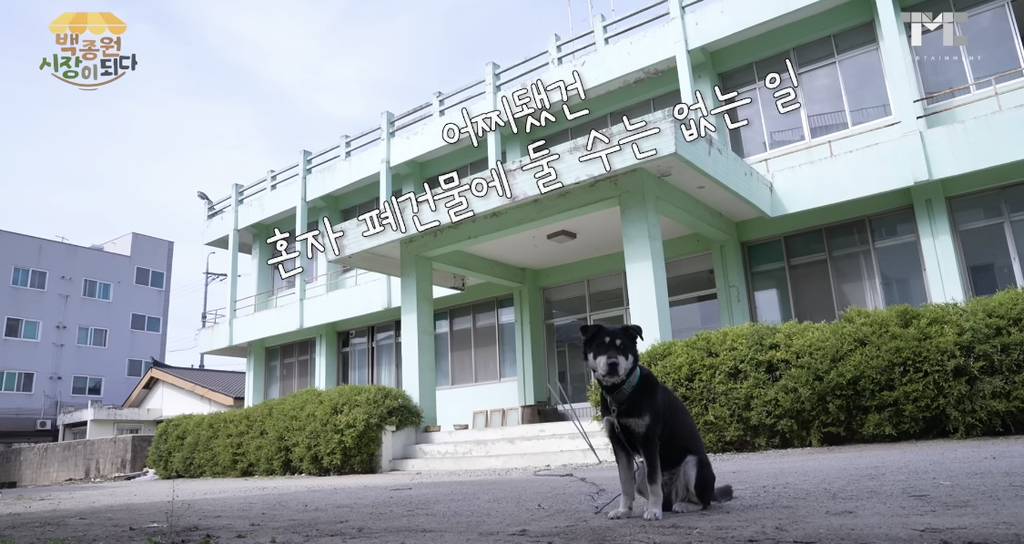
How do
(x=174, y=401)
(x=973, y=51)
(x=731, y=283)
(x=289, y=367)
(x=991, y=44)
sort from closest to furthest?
(x=991, y=44), (x=973, y=51), (x=731, y=283), (x=289, y=367), (x=174, y=401)

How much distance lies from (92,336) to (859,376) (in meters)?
42.8

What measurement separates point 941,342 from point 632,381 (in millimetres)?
6041

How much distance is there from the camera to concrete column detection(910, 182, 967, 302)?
35.1 ft

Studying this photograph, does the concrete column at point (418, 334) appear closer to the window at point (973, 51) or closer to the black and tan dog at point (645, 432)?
the black and tan dog at point (645, 432)

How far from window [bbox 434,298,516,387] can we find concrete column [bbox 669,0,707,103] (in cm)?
613

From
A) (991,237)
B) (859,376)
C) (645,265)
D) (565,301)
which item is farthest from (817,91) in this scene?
(859,376)

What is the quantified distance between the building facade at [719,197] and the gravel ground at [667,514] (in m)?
4.01

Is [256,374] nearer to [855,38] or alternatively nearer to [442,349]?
[442,349]

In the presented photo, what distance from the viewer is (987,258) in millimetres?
10797

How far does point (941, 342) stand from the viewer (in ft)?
24.9

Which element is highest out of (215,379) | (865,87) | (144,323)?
(144,323)

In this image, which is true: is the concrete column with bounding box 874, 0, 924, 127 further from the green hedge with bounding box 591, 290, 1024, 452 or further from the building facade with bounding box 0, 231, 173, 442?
the building facade with bounding box 0, 231, 173, 442

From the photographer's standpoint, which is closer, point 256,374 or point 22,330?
point 256,374

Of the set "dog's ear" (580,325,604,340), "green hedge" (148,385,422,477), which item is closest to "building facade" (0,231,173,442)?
"green hedge" (148,385,422,477)
